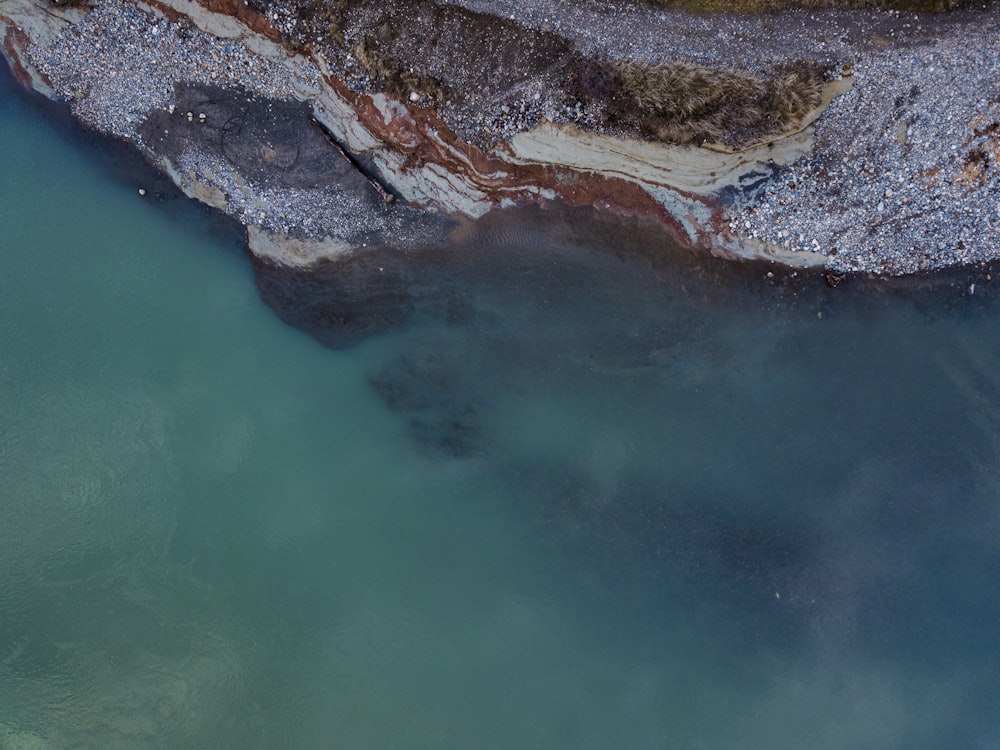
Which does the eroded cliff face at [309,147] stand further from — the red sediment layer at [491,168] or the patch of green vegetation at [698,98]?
the patch of green vegetation at [698,98]

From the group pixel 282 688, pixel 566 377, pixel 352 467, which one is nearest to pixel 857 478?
pixel 566 377

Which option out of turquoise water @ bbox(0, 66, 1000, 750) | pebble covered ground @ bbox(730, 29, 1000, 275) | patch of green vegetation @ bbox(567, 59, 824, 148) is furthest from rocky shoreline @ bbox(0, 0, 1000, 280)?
turquoise water @ bbox(0, 66, 1000, 750)

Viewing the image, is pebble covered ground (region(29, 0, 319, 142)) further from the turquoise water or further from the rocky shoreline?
the turquoise water

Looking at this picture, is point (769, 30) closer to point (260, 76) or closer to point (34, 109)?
point (260, 76)

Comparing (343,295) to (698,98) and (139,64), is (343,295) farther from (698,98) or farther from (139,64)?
(698,98)

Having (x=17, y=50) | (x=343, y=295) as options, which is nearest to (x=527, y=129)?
(x=343, y=295)
